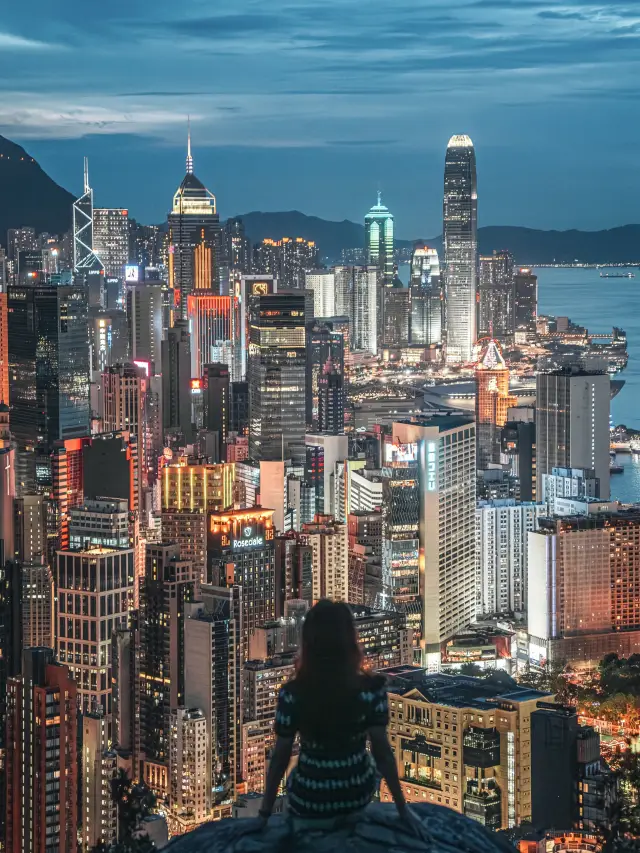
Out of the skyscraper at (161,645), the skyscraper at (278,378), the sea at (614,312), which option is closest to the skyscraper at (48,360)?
the skyscraper at (278,378)

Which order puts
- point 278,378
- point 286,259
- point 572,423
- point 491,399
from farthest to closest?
1. point 286,259
2. point 491,399
3. point 278,378
4. point 572,423

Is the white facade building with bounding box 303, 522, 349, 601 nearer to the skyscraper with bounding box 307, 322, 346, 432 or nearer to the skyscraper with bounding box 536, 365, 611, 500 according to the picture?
the skyscraper with bounding box 536, 365, 611, 500

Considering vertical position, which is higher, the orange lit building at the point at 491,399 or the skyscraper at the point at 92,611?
the orange lit building at the point at 491,399

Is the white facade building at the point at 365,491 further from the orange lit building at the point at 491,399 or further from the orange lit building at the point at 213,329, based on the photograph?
the orange lit building at the point at 213,329

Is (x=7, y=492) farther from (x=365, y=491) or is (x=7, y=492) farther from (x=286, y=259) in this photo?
(x=286, y=259)

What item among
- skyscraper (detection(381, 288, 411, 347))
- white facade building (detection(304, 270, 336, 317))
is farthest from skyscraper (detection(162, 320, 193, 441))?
skyscraper (detection(381, 288, 411, 347))

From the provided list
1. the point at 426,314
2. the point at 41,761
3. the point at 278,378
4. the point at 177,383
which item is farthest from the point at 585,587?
the point at 426,314
